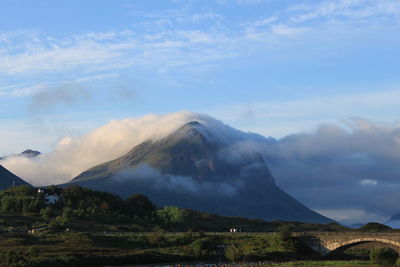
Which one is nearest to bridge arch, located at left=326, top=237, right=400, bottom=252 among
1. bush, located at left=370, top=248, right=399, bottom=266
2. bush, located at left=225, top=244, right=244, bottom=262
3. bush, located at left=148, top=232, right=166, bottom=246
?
bush, located at left=225, top=244, right=244, bottom=262

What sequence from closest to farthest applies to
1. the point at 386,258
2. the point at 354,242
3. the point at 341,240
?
the point at 386,258 < the point at 354,242 < the point at 341,240

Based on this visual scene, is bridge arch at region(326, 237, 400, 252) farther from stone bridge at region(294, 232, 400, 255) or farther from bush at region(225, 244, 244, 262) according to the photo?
bush at region(225, 244, 244, 262)

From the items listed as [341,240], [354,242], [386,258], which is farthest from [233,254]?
[386,258]

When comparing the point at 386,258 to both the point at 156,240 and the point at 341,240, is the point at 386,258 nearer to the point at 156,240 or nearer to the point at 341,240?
the point at 341,240

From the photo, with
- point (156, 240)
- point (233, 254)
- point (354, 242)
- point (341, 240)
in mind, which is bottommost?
point (233, 254)

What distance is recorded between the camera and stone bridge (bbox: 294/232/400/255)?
452ft

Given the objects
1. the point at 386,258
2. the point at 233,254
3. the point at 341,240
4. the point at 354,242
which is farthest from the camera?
the point at 341,240

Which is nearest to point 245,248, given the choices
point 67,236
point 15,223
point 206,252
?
point 206,252

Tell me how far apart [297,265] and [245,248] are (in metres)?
36.7

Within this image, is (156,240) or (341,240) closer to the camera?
(341,240)

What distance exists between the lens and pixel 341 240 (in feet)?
481

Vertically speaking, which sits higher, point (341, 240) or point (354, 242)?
point (341, 240)

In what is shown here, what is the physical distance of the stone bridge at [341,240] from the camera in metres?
138

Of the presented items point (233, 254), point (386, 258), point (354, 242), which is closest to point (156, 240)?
point (233, 254)
